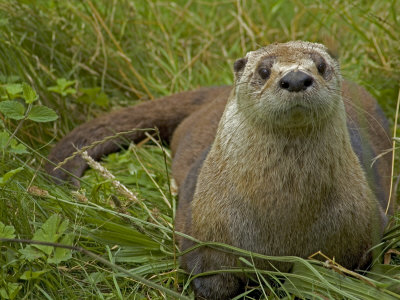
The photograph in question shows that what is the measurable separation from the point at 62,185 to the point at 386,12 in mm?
2841

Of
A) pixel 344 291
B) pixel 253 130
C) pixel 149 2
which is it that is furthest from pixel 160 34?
pixel 344 291

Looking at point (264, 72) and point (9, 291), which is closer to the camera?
point (9, 291)

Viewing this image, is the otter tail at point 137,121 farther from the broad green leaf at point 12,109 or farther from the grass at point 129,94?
the broad green leaf at point 12,109

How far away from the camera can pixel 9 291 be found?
263 centimetres

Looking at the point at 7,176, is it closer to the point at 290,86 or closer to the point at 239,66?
the point at 239,66

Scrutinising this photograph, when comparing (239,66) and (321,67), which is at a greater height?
(321,67)

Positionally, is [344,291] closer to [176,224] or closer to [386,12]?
[176,224]

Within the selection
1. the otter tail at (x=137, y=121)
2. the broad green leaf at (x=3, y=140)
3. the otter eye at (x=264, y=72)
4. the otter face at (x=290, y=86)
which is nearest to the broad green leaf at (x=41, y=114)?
the broad green leaf at (x=3, y=140)

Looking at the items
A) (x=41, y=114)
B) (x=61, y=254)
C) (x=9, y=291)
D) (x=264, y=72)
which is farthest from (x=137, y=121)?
(x=9, y=291)

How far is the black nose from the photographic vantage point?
8.34 ft

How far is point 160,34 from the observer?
5.54 m

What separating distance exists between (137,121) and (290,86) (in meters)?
2.09

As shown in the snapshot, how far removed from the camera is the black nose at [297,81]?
254cm

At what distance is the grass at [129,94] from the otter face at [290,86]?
1.40ft
